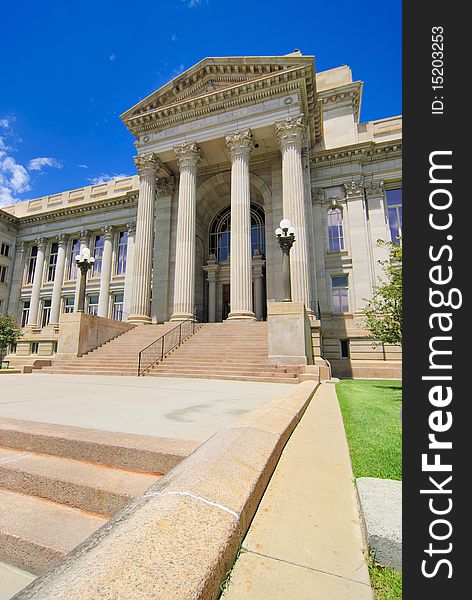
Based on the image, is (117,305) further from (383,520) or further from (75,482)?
(383,520)

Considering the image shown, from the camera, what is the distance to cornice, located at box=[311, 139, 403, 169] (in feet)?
74.9

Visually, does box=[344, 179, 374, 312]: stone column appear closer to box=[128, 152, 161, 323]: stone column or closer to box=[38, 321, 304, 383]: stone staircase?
box=[38, 321, 304, 383]: stone staircase

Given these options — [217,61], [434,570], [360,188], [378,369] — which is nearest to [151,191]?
[217,61]

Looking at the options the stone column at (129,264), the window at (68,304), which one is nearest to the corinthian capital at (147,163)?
the stone column at (129,264)

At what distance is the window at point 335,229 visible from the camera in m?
23.1

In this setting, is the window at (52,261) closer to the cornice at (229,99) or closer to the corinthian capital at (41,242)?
the corinthian capital at (41,242)

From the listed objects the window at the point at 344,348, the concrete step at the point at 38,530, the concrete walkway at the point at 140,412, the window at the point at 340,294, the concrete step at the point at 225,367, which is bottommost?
the concrete step at the point at 38,530

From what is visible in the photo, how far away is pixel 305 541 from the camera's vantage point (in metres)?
1.63

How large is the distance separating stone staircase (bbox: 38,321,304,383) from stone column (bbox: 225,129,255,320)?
1.42 m

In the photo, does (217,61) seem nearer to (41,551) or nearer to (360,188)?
(360,188)

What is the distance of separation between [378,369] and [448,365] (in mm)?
19302

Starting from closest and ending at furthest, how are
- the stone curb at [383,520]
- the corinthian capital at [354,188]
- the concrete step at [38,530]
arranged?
1. the stone curb at [383,520]
2. the concrete step at [38,530]
3. the corinthian capital at [354,188]

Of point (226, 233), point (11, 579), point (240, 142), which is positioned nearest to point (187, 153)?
point (240, 142)

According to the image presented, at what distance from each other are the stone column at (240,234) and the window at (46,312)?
24.2 meters
